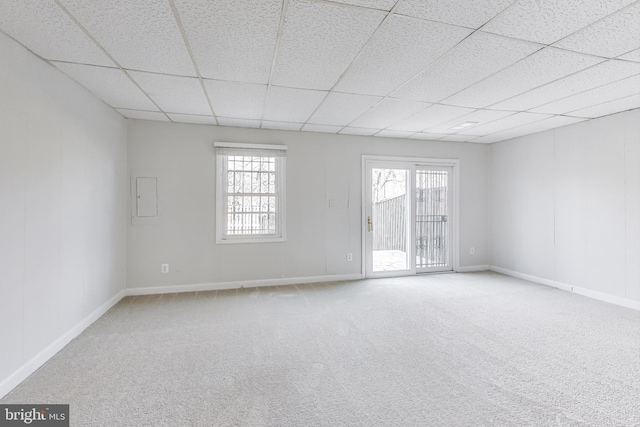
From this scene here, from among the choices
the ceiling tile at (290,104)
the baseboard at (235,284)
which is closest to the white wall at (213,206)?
the baseboard at (235,284)

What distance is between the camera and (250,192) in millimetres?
4312

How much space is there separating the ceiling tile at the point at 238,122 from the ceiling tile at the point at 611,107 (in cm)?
404

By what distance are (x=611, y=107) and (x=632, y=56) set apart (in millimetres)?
1550

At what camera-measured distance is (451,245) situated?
17.4ft

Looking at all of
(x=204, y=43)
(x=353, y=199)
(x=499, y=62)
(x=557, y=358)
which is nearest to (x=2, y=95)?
(x=204, y=43)

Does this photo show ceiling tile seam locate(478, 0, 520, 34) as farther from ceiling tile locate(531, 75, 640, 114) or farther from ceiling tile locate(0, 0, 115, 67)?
ceiling tile locate(0, 0, 115, 67)

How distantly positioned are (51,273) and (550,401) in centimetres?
377

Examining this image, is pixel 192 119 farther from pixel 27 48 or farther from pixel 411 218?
pixel 411 218

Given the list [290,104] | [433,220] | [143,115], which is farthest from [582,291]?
[143,115]

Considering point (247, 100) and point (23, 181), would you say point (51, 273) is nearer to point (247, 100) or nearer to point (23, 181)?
point (23, 181)

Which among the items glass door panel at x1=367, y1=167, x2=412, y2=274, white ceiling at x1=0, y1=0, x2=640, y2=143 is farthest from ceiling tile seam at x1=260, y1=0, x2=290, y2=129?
glass door panel at x1=367, y1=167, x2=412, y2=274

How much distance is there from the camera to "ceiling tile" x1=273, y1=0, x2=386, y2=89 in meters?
1.69

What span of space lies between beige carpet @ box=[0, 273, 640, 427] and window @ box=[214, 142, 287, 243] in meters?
1.07

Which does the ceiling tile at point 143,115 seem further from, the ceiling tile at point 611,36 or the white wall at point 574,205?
the white wall at point 574,205
